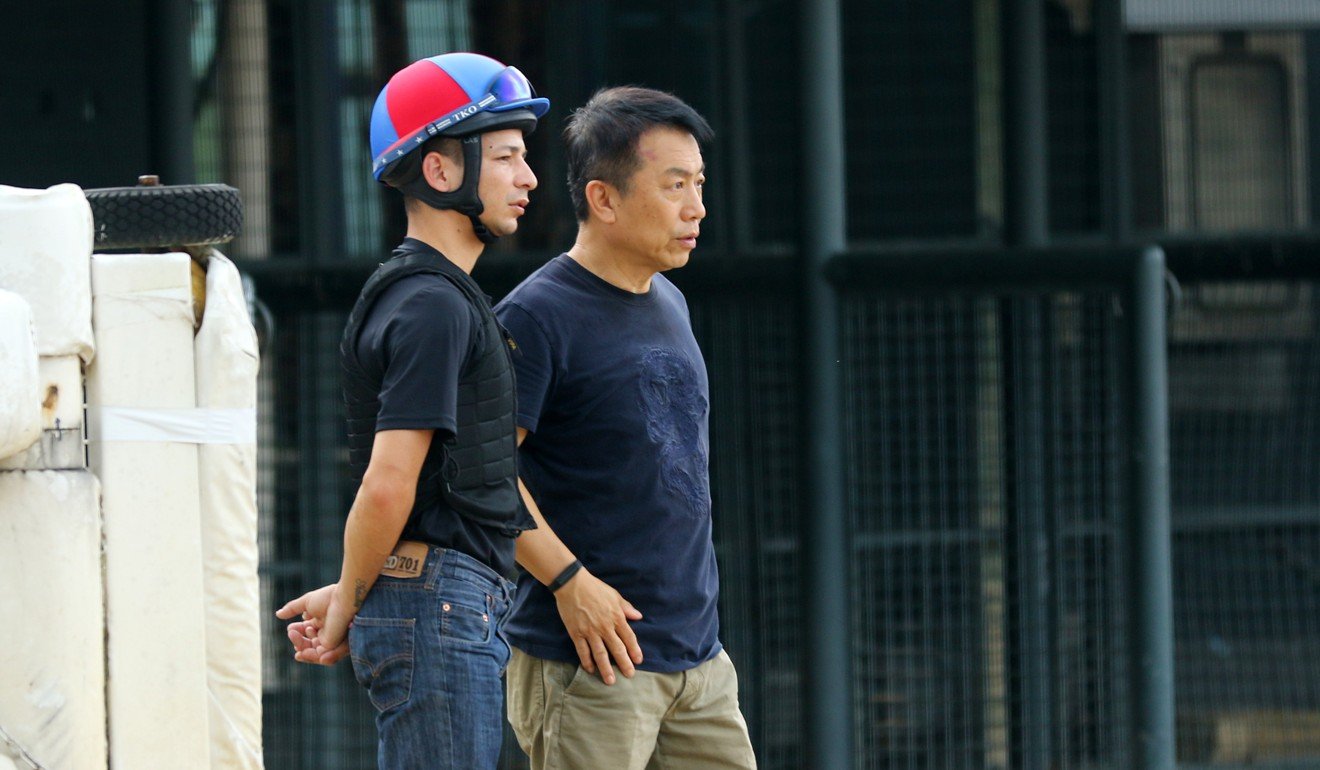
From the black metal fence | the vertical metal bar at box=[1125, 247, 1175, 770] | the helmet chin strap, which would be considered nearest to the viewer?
the helmet chin strap

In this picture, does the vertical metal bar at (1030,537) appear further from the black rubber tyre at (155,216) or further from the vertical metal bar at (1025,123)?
the black rubber tyre at (155,216)

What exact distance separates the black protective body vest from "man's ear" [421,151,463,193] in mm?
129

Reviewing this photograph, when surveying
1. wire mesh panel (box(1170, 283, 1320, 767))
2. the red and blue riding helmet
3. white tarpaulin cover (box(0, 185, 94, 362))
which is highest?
the red and blue riding helmet

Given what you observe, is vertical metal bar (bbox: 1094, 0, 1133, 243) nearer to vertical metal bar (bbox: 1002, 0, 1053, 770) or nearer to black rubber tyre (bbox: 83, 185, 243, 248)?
vertical metal bar (bbox: 1002, 0, 1053, 770)

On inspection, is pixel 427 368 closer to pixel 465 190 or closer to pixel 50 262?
pixel 465 190

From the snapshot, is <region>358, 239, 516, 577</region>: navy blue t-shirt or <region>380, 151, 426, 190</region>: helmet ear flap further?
<region>380, 151, 426, 190</region>: helmet ear flap

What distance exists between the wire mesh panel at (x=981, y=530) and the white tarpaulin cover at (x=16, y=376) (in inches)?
114

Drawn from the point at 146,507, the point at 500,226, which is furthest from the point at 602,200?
the point at 146,507

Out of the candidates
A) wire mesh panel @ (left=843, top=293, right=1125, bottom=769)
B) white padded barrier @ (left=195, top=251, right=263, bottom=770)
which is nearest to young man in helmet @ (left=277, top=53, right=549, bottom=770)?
white padded barrier @ (left=195, top=251, right=263, bottom=770)

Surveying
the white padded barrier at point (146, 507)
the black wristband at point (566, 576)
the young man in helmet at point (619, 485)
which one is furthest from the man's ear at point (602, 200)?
the white padded barrier at point (146, 507)

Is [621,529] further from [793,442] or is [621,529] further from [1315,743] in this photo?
[1315,743]

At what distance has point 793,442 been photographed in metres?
5.33

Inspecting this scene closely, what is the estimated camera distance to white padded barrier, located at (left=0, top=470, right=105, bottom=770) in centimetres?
282

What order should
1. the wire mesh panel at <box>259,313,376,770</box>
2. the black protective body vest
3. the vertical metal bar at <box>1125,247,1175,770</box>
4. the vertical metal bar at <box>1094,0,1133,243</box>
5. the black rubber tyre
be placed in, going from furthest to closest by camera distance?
1. the vertical metal bar at <box>1094,0,1133,243</box>
2. the wire mesh panel at <box>259,313,376,770</box>
3. the vertical metal bar at <box>1125,247,1175,770</box>
4. the black rubber tyre
5. the black protective body vest
